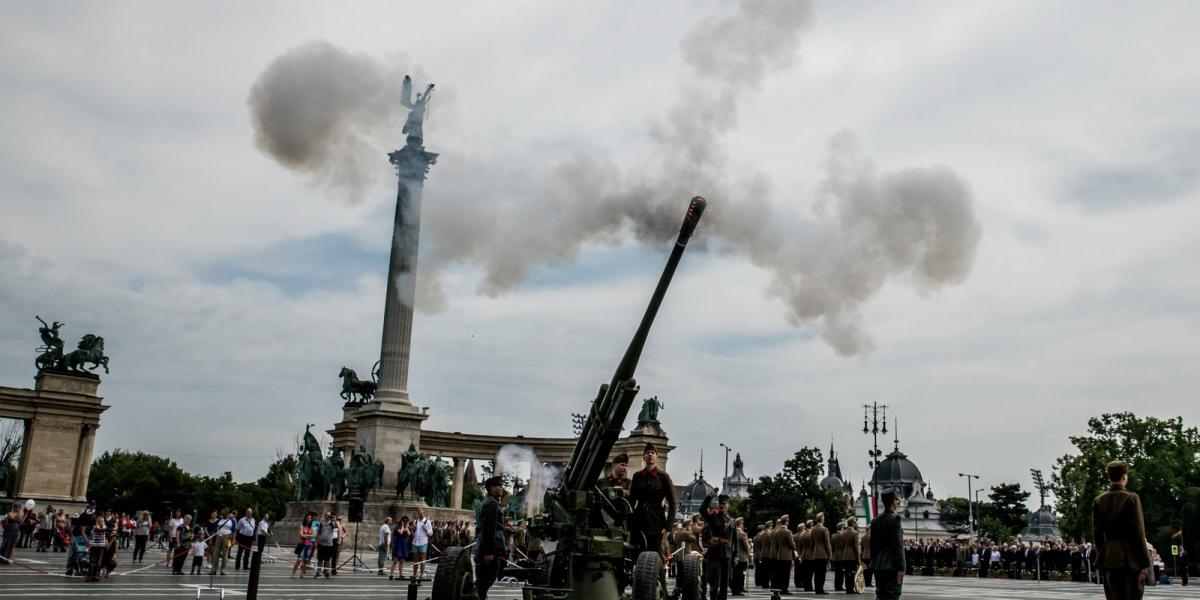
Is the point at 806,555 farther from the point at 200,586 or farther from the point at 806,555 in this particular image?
the point at 200,586

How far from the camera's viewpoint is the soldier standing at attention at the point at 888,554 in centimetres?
1147

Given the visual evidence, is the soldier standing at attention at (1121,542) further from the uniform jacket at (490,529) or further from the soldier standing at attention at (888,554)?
the uniform jacket at (490,529)

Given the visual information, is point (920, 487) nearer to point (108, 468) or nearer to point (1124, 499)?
point (108, 468)

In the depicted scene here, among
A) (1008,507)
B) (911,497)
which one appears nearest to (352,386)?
(911,497)

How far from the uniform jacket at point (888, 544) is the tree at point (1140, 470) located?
182ft

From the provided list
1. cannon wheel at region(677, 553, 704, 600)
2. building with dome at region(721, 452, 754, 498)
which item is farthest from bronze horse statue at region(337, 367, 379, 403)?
building with dome at region(721, 452, 754, 498)

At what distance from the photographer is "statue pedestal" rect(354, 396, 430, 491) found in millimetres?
48438

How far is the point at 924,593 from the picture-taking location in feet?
75.9

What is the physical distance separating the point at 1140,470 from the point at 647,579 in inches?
2554

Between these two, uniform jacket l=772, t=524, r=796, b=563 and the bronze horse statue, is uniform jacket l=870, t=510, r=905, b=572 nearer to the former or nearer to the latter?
uniform jacket l=772, t=524, r=796, b=563

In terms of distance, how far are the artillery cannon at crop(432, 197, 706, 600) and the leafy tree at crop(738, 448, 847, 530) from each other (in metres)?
60.6

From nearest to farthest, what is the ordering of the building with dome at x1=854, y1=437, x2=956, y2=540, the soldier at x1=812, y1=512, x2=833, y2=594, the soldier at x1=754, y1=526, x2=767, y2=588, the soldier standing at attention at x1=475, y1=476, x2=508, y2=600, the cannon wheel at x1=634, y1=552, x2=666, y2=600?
1. the cannon wheel at x1=634, y1=552, x2=666, y2=600
2. the soldier standing at attention at x1=475, y1=476, x2=508, y2=600
3. the soldier at x1=812, y1=512, x2=833, y2=594
4. the soldier at x1=754, y1=526, x2=767, y2=588
5. the building with dome at x1=854, y1=437, x2=956, y2=540

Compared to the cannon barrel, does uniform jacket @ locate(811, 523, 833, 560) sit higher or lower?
lower

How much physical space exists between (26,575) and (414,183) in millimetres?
30631
